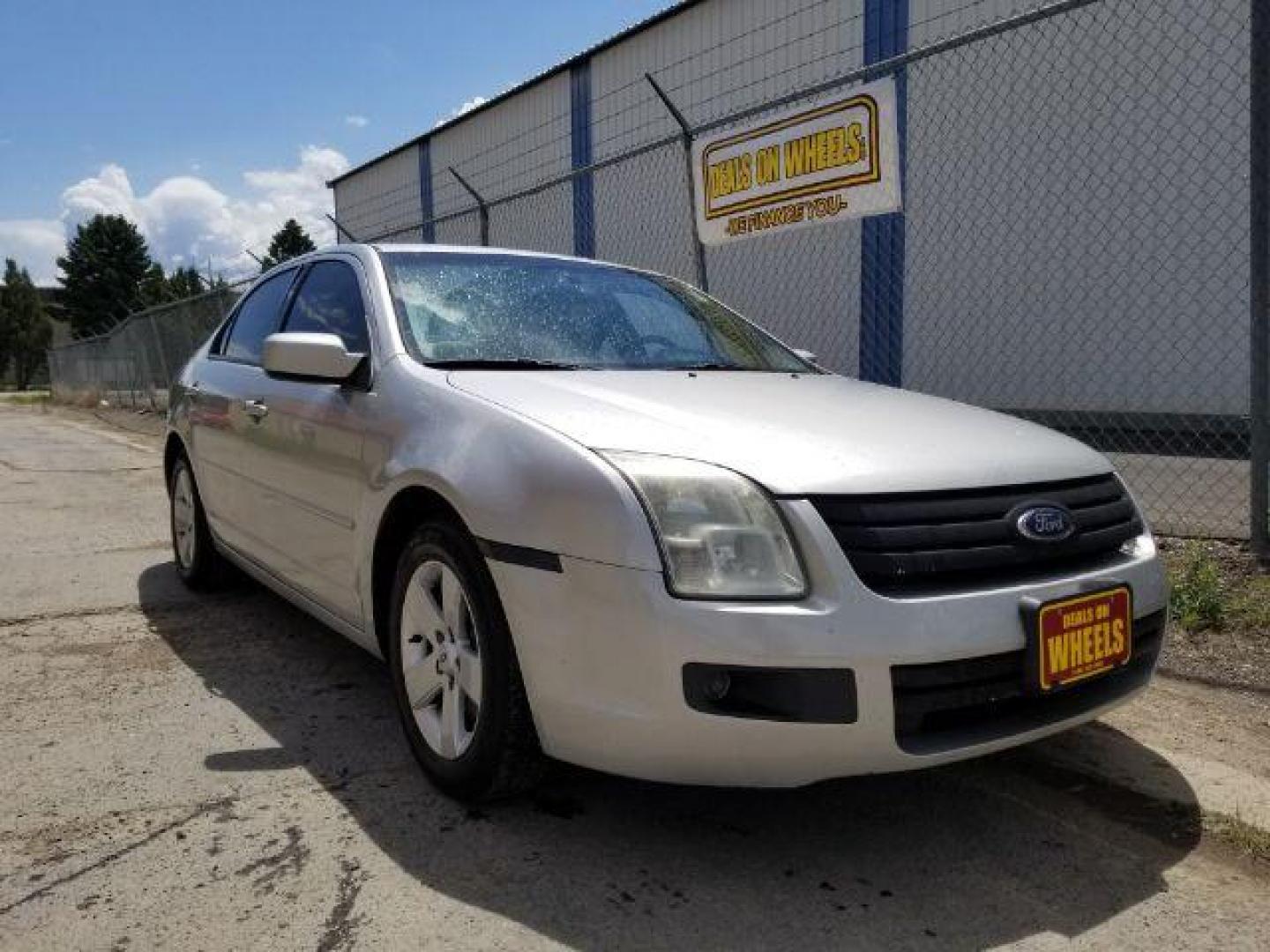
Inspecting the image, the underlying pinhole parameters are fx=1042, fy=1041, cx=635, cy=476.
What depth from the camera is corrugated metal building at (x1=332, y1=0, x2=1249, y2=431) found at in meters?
10.1

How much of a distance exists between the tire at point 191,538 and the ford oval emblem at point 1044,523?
11.7 ft

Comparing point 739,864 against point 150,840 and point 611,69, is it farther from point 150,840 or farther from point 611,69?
point 611,69

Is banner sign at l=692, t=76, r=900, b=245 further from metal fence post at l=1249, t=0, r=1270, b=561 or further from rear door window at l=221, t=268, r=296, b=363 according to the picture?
rear door window at l=221, t=268, r=296, b=363

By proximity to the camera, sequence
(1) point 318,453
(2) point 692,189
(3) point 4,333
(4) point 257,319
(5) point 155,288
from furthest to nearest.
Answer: (5) point 155,288 < (3) point 4,333 < (2) point 692,189 < (4) point 257,319 < (1) point 318,453

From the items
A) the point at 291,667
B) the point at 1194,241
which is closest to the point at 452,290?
the point at 291,667

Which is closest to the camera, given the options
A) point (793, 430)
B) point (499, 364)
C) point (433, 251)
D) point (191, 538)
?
point (793, 430)

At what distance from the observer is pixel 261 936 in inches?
80.4

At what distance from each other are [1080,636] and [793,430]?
78cm

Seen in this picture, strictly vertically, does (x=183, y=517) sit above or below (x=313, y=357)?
below

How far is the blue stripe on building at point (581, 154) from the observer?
1570 centimetres

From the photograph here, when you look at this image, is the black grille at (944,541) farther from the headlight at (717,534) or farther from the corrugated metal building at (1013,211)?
the corrugated metal building at (1013,211)

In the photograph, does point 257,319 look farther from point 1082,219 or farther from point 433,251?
point 1082,219

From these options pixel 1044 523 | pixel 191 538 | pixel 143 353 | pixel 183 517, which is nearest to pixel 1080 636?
pixel 1044 523

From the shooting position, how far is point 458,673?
2564 mm
